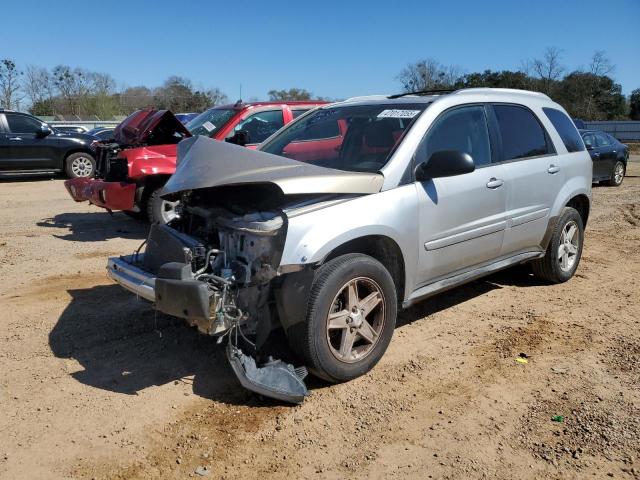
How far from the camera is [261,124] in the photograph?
8594mm

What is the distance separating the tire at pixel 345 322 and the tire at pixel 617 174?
46.2 ft

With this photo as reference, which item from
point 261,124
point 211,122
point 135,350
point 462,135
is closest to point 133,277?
point 135,350

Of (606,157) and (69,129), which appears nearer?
(606,157)

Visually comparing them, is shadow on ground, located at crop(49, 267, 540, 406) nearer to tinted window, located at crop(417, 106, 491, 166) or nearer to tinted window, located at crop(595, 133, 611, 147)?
tinted window, located at crop(417, 106, 491, 166)

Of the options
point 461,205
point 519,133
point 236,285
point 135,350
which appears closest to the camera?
point 236,285

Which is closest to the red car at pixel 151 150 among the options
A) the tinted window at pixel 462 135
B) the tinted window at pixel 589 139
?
the tinted window at pixel 462 135

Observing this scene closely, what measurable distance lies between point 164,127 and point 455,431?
6492 millimetres

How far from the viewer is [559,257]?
19.3 feet

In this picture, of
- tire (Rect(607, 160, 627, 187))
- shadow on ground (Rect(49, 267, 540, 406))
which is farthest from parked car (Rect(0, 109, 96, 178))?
tire (Rect(607, 160, 627, 187))

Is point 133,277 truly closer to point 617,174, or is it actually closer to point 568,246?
point 568,246

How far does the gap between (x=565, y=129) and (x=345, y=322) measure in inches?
142

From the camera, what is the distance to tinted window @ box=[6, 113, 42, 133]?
47.6 ft

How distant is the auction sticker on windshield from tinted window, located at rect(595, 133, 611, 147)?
500 inches

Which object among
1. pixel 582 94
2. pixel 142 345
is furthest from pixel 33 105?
pixel 142 345
